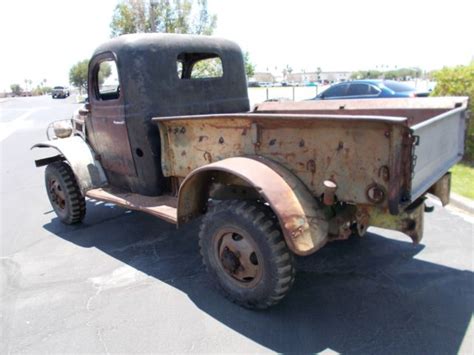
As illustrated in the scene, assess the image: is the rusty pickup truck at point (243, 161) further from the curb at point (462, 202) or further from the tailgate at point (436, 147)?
the curb at point (462, 202)

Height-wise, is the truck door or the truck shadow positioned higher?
the truck door

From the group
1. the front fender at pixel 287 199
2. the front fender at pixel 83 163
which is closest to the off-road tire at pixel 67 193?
the front fender at pixel 83 163

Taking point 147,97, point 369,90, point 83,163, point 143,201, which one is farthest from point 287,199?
point 369,90

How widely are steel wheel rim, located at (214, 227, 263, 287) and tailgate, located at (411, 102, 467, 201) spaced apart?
1.21 metres

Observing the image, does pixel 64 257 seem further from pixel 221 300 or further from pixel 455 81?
pixel 455 81

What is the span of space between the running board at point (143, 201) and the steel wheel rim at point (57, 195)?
29.6 inches

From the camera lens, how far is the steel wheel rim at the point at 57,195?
17.6 ft

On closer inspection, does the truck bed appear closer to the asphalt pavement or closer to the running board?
the running board

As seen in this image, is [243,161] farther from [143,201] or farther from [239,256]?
[143,201]

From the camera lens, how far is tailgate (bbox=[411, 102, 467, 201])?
2719mm

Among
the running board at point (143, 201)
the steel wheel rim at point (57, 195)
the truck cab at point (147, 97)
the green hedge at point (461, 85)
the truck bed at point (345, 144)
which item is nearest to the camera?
the truck bed at point (345, 144)

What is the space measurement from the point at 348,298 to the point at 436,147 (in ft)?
4.46

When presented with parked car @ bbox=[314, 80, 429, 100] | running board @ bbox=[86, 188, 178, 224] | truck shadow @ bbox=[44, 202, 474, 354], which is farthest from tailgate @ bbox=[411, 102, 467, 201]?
parked car @ bbox=[314, 80, 429, 100]

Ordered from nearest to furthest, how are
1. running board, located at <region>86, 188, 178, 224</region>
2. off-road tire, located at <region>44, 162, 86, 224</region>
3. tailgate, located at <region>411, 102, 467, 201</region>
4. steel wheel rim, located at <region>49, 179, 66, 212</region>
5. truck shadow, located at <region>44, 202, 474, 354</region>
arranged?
tailgate, located at <region>411, 102, 467, 201</region> → truck shadow, located at <region>44, 202, 474, 354</region> → running board, located at <region>86, 188, 178, 224</region> → off-road tire, located at <region>44, 162, 86, 224</region> → steel wheel rim, located at <region>49, 179, 66, 212</region>
